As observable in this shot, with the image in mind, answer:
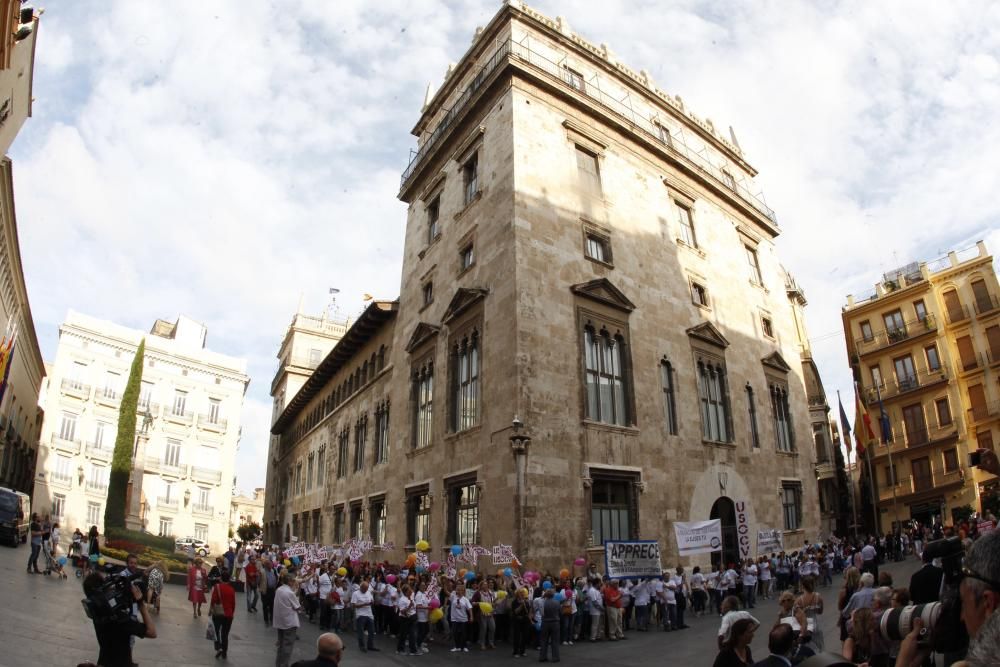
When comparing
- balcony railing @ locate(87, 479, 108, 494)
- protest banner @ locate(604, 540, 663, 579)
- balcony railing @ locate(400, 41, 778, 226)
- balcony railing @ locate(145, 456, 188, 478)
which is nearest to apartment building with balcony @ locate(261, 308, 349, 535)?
balcony railing @ locate(145, 456, 188, 478)

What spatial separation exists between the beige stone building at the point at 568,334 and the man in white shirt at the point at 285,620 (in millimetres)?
6610

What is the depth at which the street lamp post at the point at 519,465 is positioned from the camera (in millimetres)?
15477

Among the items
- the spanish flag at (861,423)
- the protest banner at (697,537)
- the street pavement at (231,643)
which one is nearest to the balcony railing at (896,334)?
the spanish flag at (861,423)

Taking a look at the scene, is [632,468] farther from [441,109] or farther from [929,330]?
[929,330]

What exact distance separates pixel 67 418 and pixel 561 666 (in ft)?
156

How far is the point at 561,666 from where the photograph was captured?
12016mm

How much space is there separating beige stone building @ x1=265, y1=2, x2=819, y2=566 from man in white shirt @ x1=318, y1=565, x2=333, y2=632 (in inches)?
144

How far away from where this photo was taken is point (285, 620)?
9.90m

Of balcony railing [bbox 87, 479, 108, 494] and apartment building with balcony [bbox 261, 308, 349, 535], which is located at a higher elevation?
apartment building with balcony [bbox 261, 308, 349, 535]

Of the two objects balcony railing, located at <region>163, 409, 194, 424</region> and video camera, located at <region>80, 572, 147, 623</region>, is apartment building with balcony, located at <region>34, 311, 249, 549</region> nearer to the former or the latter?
balcony railing, located at <region>163, 409, 194, 424</region>

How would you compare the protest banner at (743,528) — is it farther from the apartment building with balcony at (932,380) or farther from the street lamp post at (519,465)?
the apartment building with balcony at (932,380)

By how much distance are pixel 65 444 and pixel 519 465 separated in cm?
4420

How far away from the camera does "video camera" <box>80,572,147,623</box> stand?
237 inches

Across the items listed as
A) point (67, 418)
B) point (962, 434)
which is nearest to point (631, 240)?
point (962, 434)
